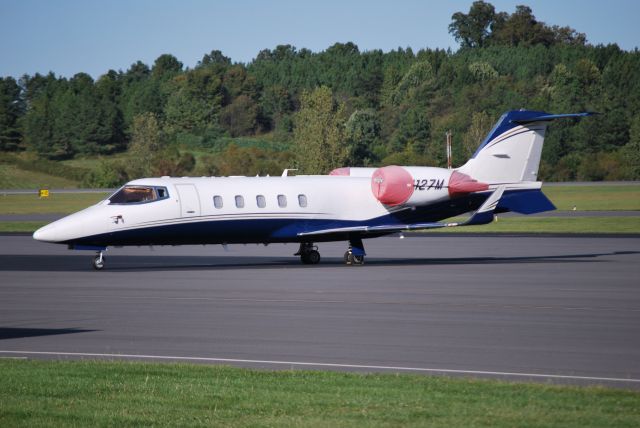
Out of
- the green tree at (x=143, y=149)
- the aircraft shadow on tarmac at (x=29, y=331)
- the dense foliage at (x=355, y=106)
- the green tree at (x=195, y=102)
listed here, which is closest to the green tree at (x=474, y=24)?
the dense foliage at (x=355, y=106)

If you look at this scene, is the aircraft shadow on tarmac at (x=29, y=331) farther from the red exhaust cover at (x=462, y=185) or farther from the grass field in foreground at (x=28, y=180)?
the grass field in foreground at (x=28, y=180)

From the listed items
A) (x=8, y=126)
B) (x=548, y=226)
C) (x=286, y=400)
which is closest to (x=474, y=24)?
(x=8, y=126)

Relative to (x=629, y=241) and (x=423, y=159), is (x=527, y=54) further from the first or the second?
(x=629, y=241)

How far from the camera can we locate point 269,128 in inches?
6762

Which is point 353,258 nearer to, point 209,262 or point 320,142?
point 209,262

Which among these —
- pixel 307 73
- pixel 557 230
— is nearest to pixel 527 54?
pixel 307 73

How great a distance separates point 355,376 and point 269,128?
6250 inches

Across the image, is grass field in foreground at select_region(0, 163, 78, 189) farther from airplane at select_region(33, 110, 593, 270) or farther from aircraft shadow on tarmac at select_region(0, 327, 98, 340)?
aircraft shadow on tarmac at select_region(0, 327, 98, 340)

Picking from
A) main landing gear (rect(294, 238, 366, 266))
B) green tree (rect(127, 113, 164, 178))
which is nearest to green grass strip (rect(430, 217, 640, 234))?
main landing gear (rect(294, 238, 366, 266))

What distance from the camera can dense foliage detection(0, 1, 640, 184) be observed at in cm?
10894

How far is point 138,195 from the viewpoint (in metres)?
31.8

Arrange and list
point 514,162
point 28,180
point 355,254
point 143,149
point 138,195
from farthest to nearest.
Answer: point 28,180 → point 143,149 → point 514,162 → point 355,254 → point 138,195

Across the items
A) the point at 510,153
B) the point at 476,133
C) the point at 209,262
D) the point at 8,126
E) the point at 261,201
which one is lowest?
the point at 209,262

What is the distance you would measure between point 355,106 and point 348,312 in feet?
458
